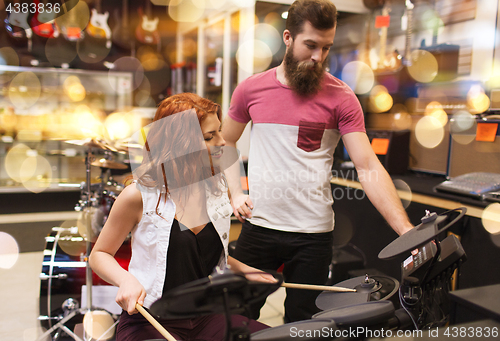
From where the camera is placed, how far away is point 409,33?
3.23 meters

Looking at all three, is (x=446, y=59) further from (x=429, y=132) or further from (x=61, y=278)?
(x=61, y=278)

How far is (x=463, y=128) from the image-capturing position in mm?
2482

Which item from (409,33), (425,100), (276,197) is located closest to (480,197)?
(276,197)

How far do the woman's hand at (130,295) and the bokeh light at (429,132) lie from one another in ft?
8.77

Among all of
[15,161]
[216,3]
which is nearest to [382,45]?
[216,3]

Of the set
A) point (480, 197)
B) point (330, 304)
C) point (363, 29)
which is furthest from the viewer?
point (363, 29)

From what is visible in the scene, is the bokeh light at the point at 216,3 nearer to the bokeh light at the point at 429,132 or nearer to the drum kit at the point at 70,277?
the bokeh light at the point at 429,132

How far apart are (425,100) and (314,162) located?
211 centimetres

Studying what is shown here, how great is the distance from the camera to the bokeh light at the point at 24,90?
4.41m

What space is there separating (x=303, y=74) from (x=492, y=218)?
48.3 inches

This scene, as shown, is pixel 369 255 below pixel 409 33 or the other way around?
below

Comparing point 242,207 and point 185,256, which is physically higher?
point 242,207

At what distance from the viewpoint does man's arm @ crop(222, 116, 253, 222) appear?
136 cm

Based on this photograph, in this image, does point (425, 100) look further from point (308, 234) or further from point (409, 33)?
point (308, 234)
